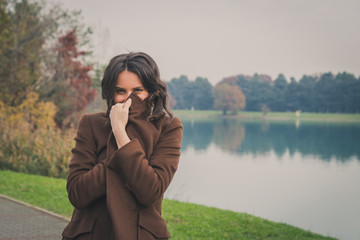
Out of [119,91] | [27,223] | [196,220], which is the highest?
[119,91]

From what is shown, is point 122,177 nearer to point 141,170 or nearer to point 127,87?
point 141,170

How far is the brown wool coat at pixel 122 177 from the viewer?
1.51 m

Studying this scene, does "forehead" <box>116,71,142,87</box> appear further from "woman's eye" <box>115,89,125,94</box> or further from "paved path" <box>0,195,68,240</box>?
"paved path" <box>0,195,68,240</box>

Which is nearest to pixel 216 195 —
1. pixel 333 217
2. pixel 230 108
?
pixel 333 217

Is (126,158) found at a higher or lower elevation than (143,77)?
lower

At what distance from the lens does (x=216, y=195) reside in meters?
11.5

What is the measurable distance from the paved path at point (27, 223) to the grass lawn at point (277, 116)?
50.7 metres

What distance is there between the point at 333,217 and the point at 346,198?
255 centimetres

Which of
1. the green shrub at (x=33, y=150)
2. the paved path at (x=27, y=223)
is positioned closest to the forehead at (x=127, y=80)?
the paved path at (x=27, y=223)

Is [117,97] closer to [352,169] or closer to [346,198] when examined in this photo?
[346,198]

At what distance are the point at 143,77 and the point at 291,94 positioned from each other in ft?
241

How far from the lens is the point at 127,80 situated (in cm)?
167

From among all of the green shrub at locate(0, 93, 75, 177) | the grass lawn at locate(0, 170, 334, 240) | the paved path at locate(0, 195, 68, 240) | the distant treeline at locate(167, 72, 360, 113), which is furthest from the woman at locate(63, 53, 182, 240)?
the distant treeline at locate(167, 72, 360, 113)

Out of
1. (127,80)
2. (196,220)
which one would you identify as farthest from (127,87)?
(196,220)
